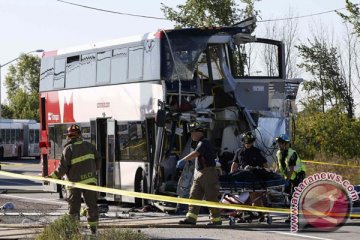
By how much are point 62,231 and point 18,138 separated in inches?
1773

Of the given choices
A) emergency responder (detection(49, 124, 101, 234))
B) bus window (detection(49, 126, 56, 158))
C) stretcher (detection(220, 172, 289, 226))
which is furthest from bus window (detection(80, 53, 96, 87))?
emergency responder (detection(49, 124, 101, 234))

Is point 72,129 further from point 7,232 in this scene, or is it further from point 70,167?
point 7,232

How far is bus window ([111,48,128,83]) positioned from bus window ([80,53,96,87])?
92 cm

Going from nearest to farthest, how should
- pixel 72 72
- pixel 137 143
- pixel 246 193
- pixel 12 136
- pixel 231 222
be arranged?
1. pixel 231 222
2. pixel 246 193
3. pixel 137 143
4. pixel 72 72
5. pixel 12 136

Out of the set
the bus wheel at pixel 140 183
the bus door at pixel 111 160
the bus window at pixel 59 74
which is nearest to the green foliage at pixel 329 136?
the bus window at pixel 59 74

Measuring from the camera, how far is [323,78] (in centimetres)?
3547

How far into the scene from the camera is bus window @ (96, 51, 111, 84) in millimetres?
19547

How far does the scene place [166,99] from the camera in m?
17.0

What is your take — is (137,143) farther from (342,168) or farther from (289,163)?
(342,168)

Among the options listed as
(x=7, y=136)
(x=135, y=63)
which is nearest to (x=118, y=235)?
(x=135, y=63)

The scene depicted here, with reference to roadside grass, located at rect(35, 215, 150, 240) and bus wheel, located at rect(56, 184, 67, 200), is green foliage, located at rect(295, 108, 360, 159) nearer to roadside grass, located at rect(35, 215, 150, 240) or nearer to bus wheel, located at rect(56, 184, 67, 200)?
bus wheel, located at rect(56, 184, 67, 200)

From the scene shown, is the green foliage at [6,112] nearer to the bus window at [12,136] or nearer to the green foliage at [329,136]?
the bus window at [12,136]

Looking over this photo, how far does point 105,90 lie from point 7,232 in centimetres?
678

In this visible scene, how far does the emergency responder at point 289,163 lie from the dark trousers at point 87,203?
168 inches
